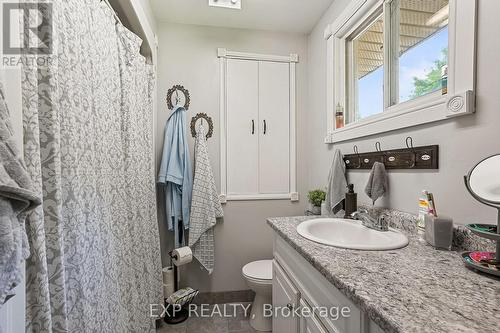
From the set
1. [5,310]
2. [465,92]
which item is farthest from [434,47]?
[5,310]

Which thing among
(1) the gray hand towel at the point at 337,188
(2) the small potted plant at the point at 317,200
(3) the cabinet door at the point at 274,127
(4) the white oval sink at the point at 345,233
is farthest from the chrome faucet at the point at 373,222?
(3) the cabinet door at the point at 274,127

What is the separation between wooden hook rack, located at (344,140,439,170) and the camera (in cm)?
101

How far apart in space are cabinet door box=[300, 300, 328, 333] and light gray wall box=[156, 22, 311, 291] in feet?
3.94

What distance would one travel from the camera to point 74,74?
0.84 metres

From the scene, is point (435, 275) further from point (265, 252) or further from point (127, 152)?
point (265, 252)

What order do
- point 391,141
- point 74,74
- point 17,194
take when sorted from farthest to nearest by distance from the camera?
1. point 391,141
2. point 74,74
3. point 17,194

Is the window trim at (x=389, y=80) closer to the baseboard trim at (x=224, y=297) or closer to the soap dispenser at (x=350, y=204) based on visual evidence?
the soap dispenser at (x=350, y=204)

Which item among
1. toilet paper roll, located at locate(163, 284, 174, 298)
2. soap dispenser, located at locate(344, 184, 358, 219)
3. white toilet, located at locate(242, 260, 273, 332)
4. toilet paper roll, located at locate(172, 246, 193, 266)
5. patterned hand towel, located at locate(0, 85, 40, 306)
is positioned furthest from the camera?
toilet paper roll, located at locate(163, 284, 174, 298)

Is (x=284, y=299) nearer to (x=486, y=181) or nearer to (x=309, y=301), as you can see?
(x=309, y=301)

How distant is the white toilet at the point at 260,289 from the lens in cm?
169

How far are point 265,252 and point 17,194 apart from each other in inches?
79.2

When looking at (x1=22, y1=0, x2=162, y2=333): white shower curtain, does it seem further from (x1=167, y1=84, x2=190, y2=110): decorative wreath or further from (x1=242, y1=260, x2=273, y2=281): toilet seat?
(x1=242, y1=260, x2=273, y2=281): toilet seat

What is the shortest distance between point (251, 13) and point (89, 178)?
177 cm

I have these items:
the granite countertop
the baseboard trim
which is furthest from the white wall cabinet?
the granite countertop
